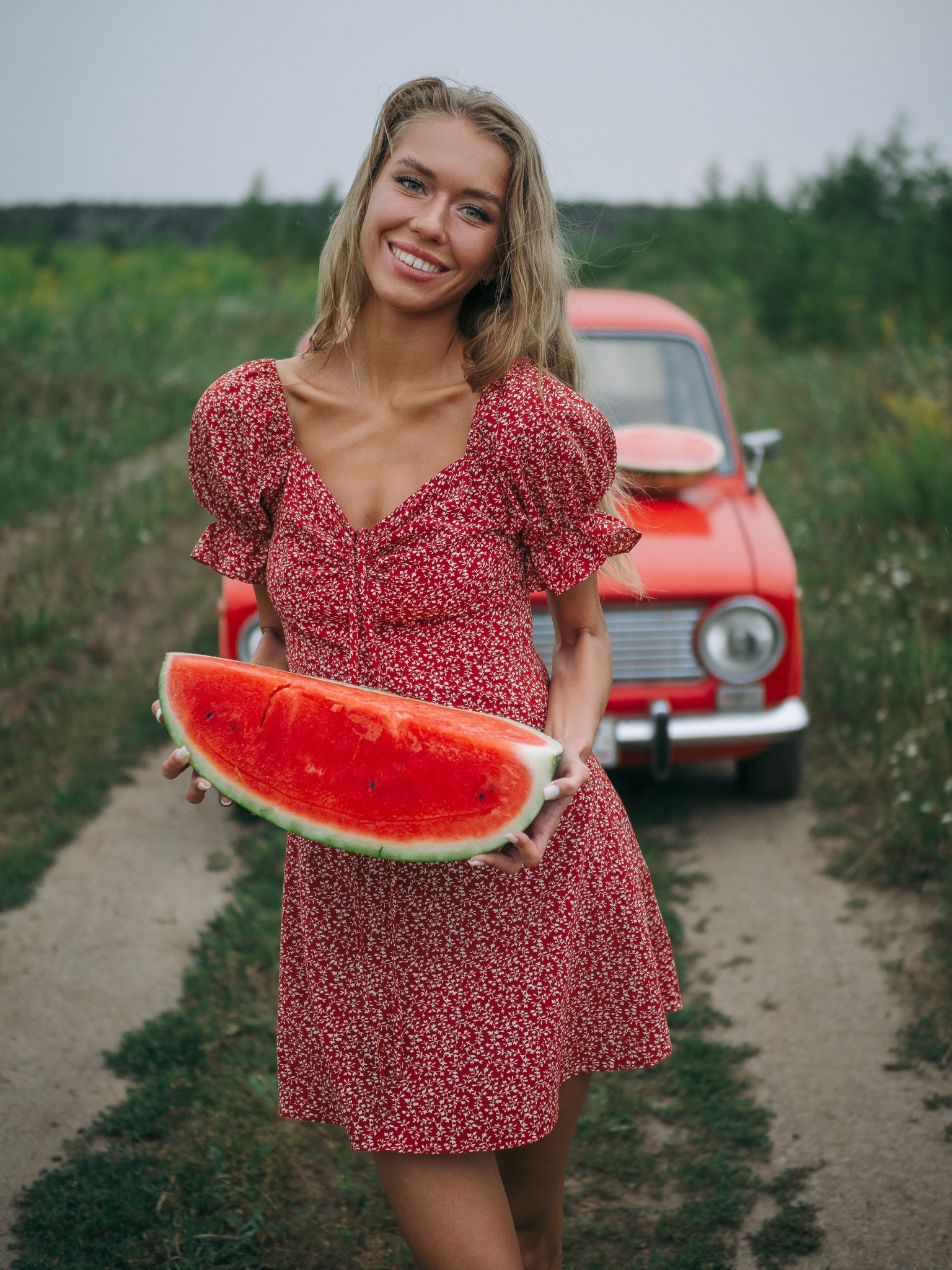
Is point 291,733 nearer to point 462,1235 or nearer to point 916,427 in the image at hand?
point 462,1235

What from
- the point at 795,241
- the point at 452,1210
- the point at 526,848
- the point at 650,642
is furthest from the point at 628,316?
the point at 795,241

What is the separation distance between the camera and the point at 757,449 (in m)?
5.69

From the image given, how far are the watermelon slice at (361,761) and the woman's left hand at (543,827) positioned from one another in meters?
0.02

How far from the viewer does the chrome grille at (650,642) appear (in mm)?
4809

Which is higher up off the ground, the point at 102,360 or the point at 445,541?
the point at 445,541

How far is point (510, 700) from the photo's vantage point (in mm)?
1969

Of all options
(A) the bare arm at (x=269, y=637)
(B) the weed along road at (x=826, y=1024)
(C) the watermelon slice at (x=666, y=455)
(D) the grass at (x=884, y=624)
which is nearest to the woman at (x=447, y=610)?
(A) the bare arm at (x=269, y=637)

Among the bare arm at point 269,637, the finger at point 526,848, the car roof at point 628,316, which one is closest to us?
the finger at point 526,848

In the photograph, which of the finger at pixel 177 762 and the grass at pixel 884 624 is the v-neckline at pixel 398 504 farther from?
the grass at pixel 884 624

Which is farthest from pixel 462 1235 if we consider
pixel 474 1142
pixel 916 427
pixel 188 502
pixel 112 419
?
pixel 112 419

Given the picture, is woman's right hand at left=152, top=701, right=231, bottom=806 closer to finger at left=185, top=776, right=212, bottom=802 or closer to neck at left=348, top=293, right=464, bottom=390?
finger at left=185, top=776, right=212, bottom=802

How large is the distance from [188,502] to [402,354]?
821 cm

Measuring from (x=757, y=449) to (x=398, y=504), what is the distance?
4.11 metres

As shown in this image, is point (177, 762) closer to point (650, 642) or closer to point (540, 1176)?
point (540, 1176)
